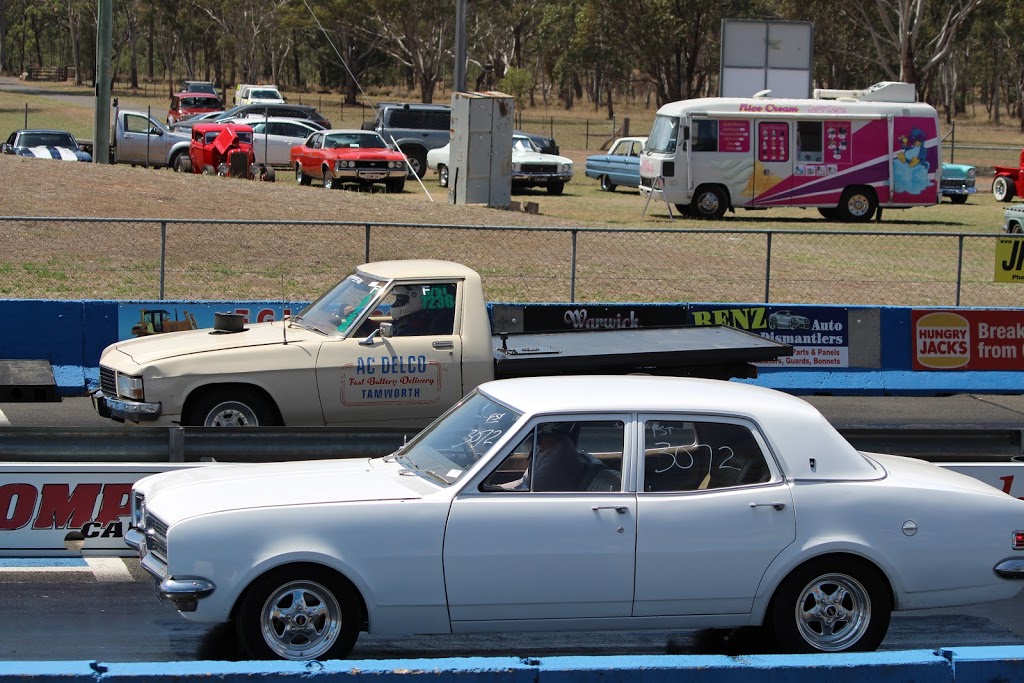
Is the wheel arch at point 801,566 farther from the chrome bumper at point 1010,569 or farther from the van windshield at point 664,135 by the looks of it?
the van windshield at point 664,135

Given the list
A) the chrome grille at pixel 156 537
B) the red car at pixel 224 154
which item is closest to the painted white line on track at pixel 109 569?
the chrome grille at pixel 156 537

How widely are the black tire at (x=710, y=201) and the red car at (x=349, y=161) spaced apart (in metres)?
6.94

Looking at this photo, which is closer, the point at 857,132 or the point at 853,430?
the point at 853,430

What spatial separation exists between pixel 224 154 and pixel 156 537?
26.1m

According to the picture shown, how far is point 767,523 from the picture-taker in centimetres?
583

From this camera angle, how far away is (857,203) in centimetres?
2838

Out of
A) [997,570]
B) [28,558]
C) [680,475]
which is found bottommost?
[28,558]

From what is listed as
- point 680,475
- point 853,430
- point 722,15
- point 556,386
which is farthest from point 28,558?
point 722,15

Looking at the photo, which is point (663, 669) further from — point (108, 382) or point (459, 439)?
point (108, 382)

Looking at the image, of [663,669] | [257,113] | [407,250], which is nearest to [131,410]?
[663,669]

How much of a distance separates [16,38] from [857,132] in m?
102

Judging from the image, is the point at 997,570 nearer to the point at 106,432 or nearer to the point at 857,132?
the point at 106,432

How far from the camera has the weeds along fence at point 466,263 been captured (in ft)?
59.0

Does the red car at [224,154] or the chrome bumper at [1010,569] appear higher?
the red car at [224,154]
